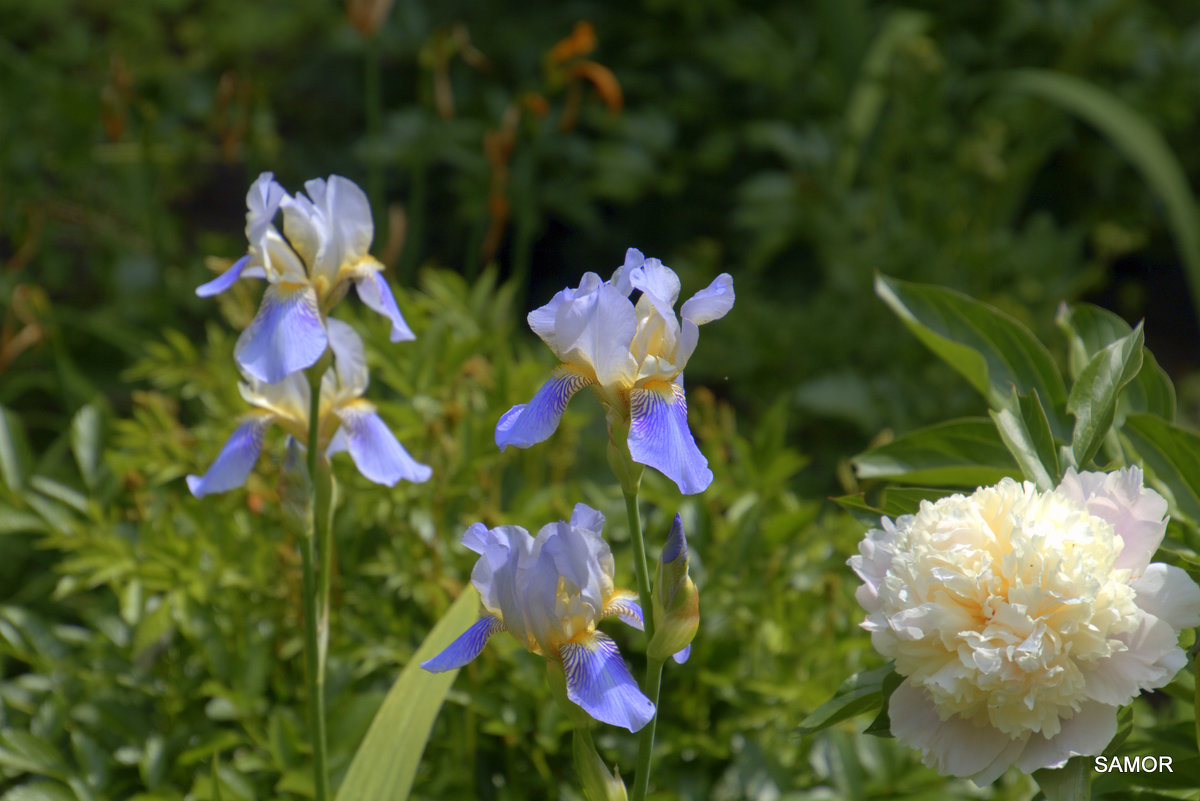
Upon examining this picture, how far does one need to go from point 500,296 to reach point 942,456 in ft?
2.49

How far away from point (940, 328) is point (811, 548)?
41 centimetres

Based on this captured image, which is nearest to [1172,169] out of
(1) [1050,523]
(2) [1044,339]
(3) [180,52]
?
(2) [1044,339]

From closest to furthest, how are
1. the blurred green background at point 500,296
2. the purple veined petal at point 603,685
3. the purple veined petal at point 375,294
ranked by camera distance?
the purple veined petal at point 603,685 < the purple veined petal at point 375,294 < the blurred green background at point 500,296

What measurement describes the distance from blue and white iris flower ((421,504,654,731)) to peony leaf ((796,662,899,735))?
167 millimetres

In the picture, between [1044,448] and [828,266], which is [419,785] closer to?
[1044,448]

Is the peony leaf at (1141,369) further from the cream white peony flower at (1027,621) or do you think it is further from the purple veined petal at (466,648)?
the purple veined petal at (466,648)

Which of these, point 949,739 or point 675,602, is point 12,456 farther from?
point 949,739

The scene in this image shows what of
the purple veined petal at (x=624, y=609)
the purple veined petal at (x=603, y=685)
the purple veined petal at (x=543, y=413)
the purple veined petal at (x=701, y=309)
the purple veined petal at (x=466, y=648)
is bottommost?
the purple veined petal at (x=624, y=609)

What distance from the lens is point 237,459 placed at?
90 cm

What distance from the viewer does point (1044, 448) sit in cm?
77

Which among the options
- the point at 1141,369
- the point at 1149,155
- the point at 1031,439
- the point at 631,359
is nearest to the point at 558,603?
the point at 631,359

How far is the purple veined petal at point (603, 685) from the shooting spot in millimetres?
626

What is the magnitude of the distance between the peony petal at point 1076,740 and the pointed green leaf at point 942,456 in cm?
28

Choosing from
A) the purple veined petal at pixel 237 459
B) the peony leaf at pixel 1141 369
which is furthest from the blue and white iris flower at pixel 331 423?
the peony leaf at pixel 1141 369
